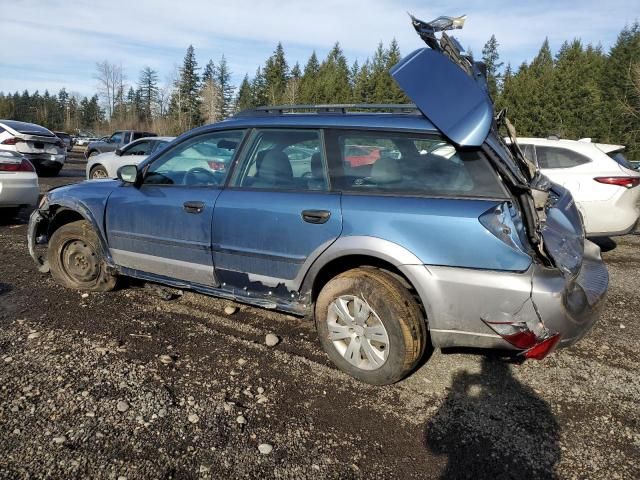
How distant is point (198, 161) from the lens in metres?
3.95

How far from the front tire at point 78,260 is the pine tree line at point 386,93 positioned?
79.4 feet

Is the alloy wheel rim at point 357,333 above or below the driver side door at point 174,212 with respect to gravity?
below

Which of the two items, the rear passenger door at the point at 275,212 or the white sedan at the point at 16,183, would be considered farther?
the white sedan at the point at 16,183

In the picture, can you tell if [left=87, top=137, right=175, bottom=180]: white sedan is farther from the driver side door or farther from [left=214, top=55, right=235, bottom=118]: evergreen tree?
[left=214, top=55, right=235, bottom=118]: evergreen tree

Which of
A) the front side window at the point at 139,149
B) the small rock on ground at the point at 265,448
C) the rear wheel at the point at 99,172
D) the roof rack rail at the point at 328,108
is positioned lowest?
the small rock on ground at the point at 265,448

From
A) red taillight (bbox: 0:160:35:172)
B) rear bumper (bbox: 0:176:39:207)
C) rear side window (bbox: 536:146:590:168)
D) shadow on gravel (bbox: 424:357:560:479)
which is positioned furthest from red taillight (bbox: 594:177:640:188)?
red taillight (bbox: 0:160:35:172)

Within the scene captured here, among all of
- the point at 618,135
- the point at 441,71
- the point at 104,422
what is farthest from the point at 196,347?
the point at 618,135

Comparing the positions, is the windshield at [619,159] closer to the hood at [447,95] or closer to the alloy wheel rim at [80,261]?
the hood at [447,95]

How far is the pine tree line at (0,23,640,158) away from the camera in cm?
4491


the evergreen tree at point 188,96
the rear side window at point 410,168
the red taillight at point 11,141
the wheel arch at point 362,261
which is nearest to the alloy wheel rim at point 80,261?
the wheel arch at point 362,261

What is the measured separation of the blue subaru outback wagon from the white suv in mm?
3230

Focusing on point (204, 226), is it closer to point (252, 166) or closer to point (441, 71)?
point (252, 166)

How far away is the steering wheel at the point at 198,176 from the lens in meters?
3.76

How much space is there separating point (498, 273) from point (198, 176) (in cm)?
245
